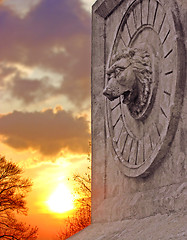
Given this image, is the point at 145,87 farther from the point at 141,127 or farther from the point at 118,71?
the point at 141,127

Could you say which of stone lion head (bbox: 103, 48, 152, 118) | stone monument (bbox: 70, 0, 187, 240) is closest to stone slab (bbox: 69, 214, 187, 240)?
stone monument (bbox: 70, 0, 187, 240)

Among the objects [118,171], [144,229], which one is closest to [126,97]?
[118,171]

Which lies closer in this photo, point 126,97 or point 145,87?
point 145,87

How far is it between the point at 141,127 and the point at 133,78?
0.60 metres

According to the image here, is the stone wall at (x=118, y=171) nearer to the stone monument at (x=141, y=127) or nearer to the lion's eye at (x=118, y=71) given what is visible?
the stone monument at (x=141, y=127)

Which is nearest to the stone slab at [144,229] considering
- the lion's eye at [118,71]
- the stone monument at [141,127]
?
the stone monument at [141,127]

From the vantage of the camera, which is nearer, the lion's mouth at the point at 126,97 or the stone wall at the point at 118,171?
the stone wall at the point at 118,171

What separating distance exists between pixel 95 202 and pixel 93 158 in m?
0.67

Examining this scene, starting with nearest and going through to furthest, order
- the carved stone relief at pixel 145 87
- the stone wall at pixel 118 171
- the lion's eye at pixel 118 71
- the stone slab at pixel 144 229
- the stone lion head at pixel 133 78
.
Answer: the stone slab at pixel 144 229 < the stone wall at pixel 118 171 < the carved stone relief at pixel 145 87 < the stone lion head at pixel 133 78 < the lion's eye at pixel 118 71

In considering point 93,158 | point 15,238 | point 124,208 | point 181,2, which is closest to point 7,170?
point 15,238

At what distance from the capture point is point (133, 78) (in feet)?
18.3

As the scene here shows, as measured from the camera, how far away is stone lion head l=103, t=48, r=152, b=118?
217 inches

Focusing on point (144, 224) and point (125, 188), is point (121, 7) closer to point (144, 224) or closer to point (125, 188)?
point (125, 188)

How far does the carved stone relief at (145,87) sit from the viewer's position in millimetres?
5023
